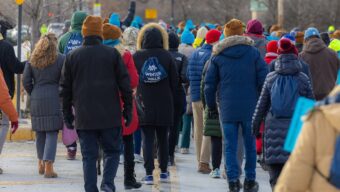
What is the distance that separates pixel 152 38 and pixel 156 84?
1.60 ft

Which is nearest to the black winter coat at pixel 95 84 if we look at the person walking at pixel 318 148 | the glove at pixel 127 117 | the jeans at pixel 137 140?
the glove at pixel 127 117

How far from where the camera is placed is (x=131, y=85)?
9.36m

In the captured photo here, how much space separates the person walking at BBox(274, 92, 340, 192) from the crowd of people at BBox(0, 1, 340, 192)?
9.54ft

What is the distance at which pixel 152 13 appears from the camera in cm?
4281

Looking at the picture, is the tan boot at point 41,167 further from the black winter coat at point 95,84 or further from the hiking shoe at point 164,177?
the black winter coat at point 95,84

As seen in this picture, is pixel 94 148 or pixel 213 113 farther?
pixel 213 113

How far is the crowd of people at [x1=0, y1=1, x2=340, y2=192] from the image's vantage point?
8.41 metres

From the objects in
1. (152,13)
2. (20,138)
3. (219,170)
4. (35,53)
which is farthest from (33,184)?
(152,13)

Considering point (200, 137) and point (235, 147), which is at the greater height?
point (235, 147)

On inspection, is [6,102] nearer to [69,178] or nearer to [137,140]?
[69,178]

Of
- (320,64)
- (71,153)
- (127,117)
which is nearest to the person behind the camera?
(127,117)

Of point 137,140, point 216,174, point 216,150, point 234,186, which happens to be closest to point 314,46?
point 216,150

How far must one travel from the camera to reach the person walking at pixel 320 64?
1180 centimetres

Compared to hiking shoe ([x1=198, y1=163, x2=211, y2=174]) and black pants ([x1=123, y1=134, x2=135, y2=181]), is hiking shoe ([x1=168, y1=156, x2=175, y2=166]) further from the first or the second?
black pants ([x1=123, y1=134, x2=135, y2=181])
